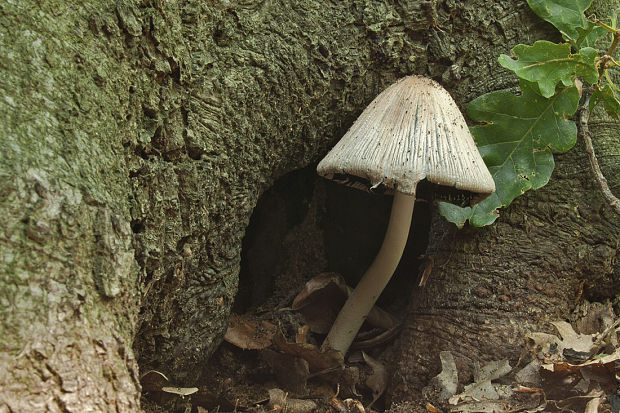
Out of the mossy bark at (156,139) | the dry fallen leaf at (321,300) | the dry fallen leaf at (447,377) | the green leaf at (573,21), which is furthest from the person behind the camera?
the dry fallen leaf at (321,300)

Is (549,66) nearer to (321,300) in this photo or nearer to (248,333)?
(321,300)

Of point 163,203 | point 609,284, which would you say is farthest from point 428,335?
point 163,203

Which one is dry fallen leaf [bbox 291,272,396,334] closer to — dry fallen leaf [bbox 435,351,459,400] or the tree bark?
the tree bark

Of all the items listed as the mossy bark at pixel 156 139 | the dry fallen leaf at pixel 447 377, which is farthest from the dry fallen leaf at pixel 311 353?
the dry fallen leaf at pixel 447 377

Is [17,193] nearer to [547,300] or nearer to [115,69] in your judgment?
[115,69]

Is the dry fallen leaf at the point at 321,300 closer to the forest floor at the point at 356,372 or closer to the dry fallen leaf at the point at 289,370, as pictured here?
the forest floor at the point at 356,372
